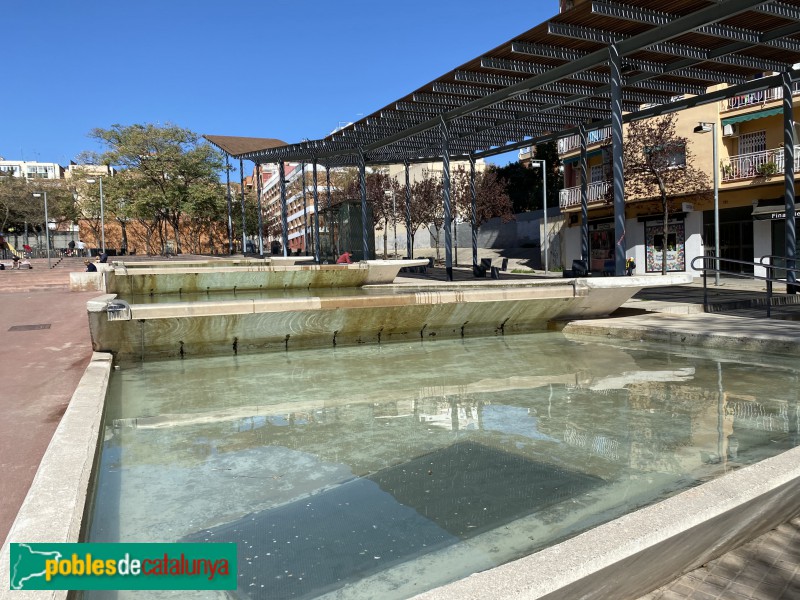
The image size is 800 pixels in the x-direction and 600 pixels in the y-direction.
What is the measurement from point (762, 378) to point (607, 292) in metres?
4.16

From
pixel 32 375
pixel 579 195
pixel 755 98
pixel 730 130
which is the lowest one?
pixel 32 375

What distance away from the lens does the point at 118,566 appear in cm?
219

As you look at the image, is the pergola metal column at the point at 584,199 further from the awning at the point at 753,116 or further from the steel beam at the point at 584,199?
the awning at the point at 753,116

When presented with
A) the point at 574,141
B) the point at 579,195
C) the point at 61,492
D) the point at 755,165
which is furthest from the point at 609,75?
the point at 574,141

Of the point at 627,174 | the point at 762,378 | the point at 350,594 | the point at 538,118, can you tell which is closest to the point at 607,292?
the point at 762,378

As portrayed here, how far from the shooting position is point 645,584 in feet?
8.14

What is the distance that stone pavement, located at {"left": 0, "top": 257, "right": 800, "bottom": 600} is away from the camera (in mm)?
2584

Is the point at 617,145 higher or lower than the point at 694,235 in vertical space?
higher

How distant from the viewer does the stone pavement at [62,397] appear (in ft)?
8.48

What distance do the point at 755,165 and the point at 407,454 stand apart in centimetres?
2450

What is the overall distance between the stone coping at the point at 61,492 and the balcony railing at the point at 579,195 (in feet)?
93.8

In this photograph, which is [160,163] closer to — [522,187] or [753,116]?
[522,187]

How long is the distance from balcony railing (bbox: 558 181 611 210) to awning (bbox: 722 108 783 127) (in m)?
5.92

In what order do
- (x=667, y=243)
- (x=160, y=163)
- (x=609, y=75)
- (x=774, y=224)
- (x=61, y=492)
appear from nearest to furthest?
(x=61, y=492)
(x=609, y=75)
(x=774, y=224)
(x=667, y=243)
(x=160, y=163)
